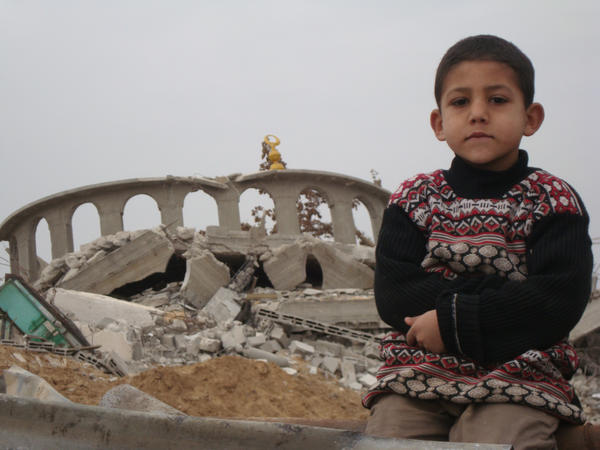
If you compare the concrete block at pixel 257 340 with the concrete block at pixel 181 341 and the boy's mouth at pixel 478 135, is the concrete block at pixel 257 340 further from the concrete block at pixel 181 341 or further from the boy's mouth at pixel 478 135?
the boy's mouth at pixel 478 135

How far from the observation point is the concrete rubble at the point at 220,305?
10766 mm

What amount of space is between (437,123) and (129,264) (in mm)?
14382

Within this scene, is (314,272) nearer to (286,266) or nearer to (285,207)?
(286,266)

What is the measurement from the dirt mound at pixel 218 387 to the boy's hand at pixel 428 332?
579 cm

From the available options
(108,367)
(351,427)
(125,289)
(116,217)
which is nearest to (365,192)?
(116,217)

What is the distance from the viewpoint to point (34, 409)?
4.24ft

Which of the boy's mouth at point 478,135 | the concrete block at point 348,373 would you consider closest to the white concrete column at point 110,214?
the concrete block at point 348,373

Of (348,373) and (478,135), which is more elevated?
(478,135)

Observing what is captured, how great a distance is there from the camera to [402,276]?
1967 mm

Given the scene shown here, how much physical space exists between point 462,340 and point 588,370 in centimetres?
977

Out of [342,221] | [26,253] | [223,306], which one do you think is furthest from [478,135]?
[26,253]

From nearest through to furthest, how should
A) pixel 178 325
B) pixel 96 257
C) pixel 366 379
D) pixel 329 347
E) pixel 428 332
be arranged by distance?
pixel 428 332 → pixel 366 379 → pixel 178 325 → pixel 329 347 → pixel 96 257

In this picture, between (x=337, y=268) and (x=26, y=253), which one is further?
(x=26, y=253)

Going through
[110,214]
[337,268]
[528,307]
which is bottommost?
[337,268]
